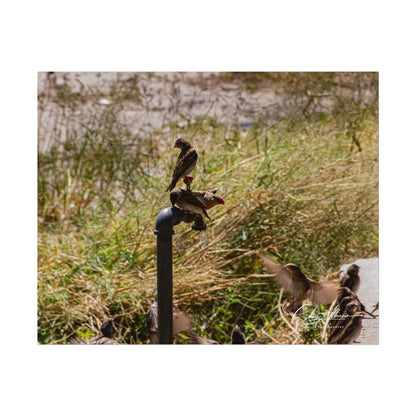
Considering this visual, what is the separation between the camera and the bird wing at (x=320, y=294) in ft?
8.51

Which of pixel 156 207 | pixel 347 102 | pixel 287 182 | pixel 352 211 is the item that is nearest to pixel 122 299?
pixel 156 207

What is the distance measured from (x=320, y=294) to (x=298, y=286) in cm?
14

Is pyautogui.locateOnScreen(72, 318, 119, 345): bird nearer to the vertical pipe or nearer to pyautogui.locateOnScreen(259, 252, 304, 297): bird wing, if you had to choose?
the vertical pipe

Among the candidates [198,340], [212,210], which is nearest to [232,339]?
[198,340]

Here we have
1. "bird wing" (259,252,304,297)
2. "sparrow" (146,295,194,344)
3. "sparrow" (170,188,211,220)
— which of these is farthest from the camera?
"bird wing" (259,252,304,297)

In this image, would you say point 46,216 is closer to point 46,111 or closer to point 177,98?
point 46,111

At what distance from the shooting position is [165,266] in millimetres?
1984

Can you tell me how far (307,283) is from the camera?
2.55 meters

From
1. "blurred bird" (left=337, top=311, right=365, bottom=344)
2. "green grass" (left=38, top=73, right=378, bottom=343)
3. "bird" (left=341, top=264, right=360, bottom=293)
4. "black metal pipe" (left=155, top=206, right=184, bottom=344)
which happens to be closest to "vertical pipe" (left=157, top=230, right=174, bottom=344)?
"black metal pipe" (left=155, top=206, right=184, bottom=344)

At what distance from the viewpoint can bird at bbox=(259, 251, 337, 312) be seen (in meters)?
2.53

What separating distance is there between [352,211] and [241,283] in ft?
2.58

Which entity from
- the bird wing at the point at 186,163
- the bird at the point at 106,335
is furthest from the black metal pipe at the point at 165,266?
the bird at the point at 106,335

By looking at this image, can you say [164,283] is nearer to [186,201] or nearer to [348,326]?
[186,201]

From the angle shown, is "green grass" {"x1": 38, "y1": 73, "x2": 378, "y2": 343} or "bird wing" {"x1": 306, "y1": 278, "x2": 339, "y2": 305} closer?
"bird wing" {"x1": 306, "y1": 278, "x2": 339, "y2": 305}
